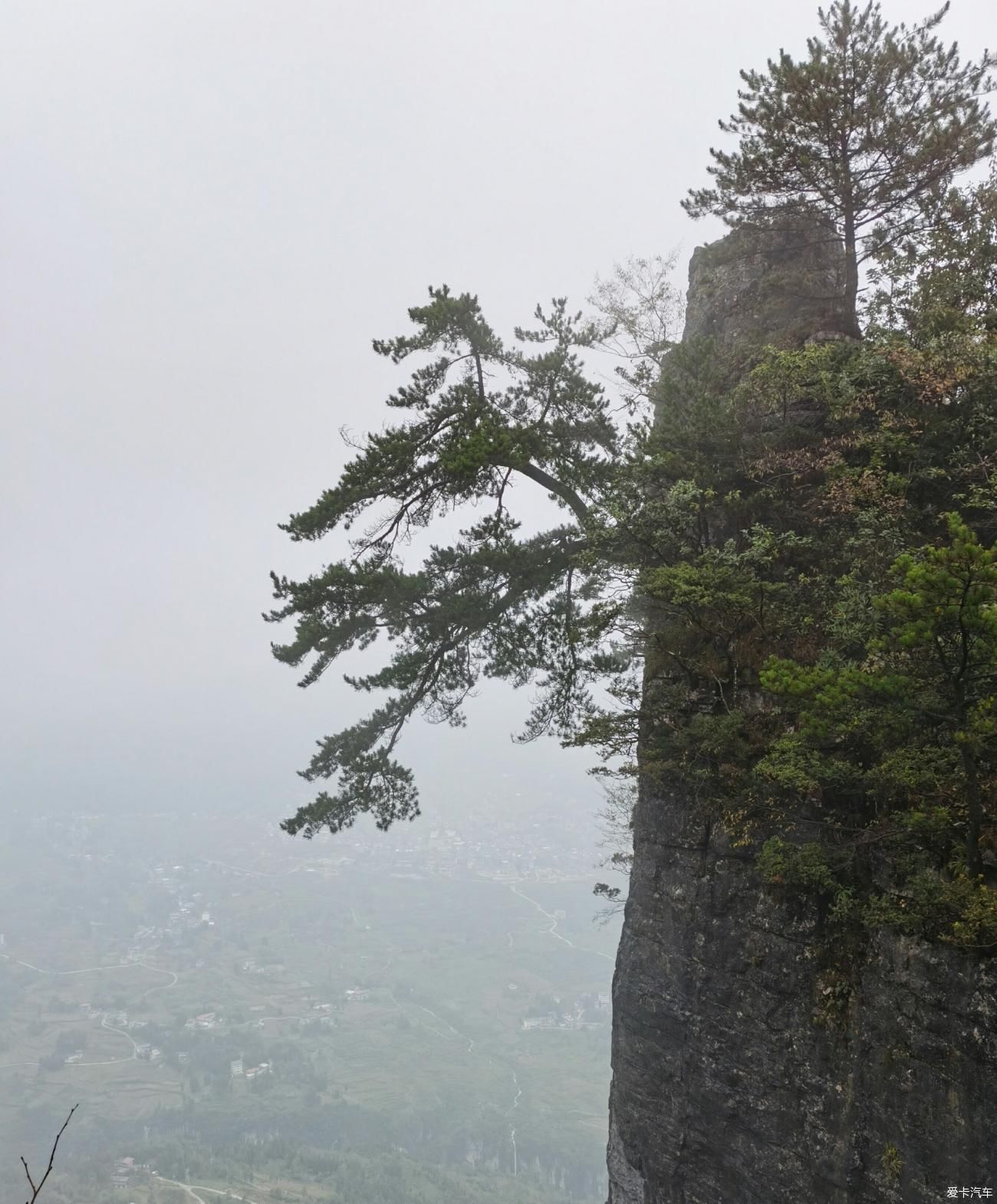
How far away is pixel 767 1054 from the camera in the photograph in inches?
273

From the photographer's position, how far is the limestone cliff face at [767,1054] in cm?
556

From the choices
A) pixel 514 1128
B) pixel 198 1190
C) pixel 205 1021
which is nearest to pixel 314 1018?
pixel 205 1021

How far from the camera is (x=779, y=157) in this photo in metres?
→ 11.6

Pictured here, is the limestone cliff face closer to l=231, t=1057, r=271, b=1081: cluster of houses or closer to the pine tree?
the pine tree

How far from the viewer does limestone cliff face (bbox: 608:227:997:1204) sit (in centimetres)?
556

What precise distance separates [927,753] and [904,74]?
1008 cm

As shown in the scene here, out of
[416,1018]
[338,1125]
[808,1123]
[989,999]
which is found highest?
[989,999]

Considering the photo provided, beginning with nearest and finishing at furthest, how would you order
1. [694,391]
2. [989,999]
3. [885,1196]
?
[989,999] < [885,1196] < [694,391]

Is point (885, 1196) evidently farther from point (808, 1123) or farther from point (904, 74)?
point (904, 74)

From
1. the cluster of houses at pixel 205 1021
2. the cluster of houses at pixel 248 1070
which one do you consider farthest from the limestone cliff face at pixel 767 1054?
the cluster of houses at pixel 205 1021

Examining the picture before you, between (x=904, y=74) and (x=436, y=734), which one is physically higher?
(x=436, y=734)

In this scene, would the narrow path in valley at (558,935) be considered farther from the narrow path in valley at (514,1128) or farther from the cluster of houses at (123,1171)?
the cluster of houses at (123,1171)

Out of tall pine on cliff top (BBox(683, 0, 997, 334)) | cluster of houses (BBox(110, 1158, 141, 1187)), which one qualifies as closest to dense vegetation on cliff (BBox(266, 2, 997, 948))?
tall pine on cliff top (BBox(683, 0, 997, 334))

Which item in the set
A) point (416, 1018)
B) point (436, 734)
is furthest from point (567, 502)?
point (436, 734)
